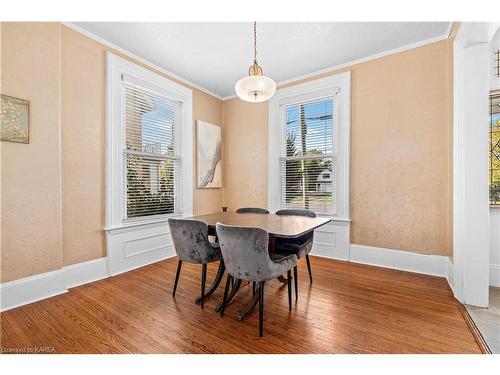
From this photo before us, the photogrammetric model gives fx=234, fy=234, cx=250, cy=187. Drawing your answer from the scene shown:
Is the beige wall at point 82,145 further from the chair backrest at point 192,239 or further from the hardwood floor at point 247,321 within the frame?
the chair backrest at point 192,239

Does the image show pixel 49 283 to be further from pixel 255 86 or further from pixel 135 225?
pixel 255 86

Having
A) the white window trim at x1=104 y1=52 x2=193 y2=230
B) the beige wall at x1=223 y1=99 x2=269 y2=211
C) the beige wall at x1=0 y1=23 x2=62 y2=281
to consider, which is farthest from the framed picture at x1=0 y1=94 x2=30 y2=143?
the beige wall at x1=223 y1=99 x2=269 y2=211

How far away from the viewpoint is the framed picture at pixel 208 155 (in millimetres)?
4289

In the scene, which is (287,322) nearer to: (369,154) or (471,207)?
(471,207)

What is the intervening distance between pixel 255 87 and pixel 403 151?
2.27 m

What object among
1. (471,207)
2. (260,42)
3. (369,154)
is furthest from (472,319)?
(260,42)

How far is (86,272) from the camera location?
9.07ft

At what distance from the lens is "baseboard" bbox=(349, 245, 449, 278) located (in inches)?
115

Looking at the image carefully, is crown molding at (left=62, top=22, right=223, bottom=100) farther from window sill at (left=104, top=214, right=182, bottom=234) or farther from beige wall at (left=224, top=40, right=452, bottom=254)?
beige wall at (left=224, top=40, right=452, bottom=254)

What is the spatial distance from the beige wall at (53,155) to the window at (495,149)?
459 cm

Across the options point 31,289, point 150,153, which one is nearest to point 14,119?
point 150,153

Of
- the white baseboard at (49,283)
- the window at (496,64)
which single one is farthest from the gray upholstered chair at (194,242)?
the window at (496,64)

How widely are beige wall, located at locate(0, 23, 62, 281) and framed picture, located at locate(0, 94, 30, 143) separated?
0.05m
